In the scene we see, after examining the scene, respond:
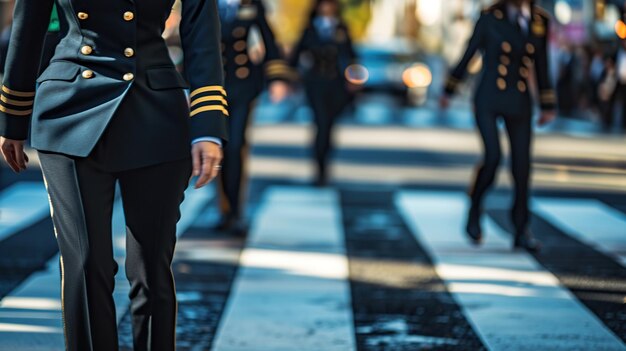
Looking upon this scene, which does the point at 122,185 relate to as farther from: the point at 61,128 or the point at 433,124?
the point at 433,124

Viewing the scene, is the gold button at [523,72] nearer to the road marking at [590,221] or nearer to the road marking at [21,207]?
the road marking at [590,221]

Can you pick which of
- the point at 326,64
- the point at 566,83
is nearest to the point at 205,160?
the point at 326,64

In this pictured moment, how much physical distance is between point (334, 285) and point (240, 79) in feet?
8.00

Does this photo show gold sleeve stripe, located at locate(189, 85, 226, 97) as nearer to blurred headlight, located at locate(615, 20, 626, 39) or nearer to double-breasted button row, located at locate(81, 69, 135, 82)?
double-breasted button row, located at locate(81, 69, 135, 82)

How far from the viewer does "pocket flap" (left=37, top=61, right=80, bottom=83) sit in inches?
166

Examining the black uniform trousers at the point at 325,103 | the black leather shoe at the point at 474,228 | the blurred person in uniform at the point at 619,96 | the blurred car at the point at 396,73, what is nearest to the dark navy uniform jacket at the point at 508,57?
the black leather shoe at the point at 474,228

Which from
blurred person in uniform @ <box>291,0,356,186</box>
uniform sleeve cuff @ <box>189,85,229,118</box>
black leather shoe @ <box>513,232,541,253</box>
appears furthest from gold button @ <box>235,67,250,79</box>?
uniform sleeve cuff @ <box>189,85,229,118</box>

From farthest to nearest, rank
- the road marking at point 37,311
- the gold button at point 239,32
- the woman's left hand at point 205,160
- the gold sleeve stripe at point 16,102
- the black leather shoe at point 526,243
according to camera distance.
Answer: the gold button at point 239,32 < the black leather shoe at point 526,243 < the road marking at point 37,311 < the gold sleeve stripe at point 16,102 < the woman's left hand at point 205,160

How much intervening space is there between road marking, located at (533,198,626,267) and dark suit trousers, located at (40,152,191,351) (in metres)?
4.76

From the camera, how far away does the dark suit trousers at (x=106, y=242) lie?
13.9 ft

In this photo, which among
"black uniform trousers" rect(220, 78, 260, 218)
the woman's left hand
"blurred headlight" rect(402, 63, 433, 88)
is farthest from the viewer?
"blurred headlight" rect(402, 63, 433, 88)

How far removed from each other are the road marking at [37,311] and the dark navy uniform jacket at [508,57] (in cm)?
259

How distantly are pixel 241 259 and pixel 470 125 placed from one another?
65.8ft

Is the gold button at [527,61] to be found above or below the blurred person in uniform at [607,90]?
above
